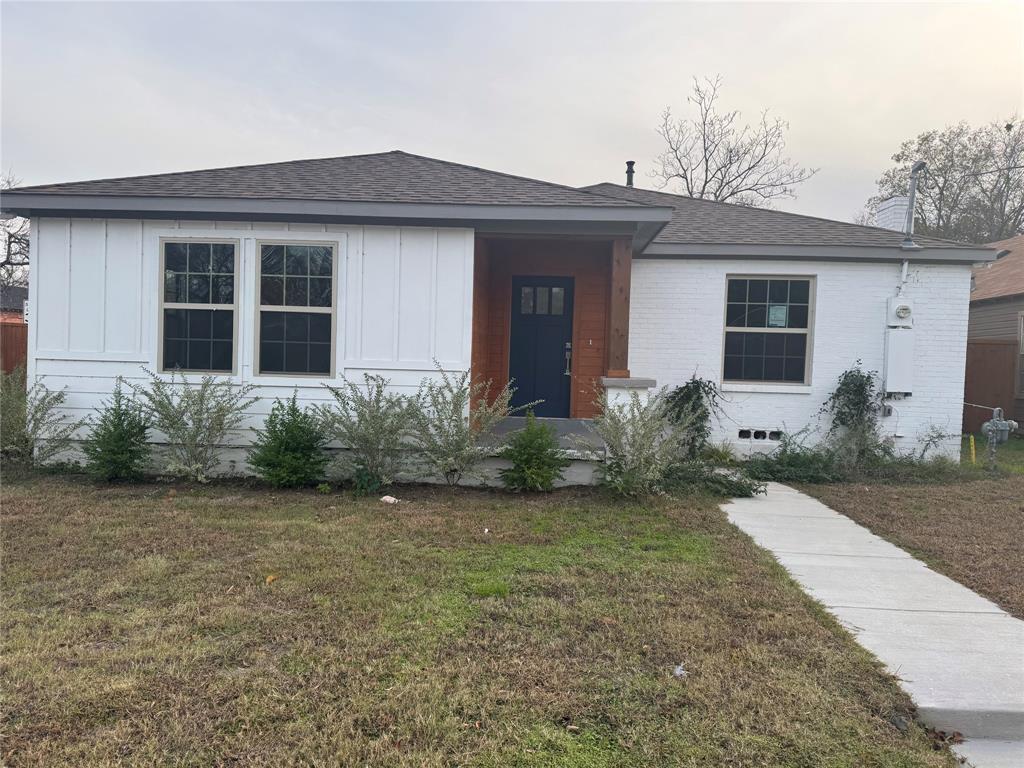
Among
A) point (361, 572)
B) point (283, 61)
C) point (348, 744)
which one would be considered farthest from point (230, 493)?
point (283, 61)

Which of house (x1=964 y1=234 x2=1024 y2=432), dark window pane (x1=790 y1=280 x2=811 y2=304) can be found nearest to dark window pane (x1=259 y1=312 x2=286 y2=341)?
dark window pane (x1=790 y1=280 x2=811 y2=304)

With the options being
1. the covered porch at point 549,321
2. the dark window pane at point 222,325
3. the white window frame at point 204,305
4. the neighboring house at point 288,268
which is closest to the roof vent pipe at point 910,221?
the neighboring house at point 288,268

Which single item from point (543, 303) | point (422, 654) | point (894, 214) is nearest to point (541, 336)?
point (543, 303)

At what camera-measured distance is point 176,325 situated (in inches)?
288

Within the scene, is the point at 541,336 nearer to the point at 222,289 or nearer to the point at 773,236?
the point at 773,236

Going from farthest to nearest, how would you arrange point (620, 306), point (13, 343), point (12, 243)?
point (12, 243) → point (13, 343) → point (620, 306)

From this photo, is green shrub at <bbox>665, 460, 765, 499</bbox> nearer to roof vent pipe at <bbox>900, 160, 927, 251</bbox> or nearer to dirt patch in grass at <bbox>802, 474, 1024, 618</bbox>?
dirt patch in grass at <bbox>802, 474, 1024, 618</bbox>

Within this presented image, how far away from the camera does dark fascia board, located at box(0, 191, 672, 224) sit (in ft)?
22.6

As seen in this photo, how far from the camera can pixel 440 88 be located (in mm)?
14172

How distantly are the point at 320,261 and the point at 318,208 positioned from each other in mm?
617

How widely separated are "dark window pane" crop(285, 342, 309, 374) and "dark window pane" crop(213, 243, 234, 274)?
1072 mm

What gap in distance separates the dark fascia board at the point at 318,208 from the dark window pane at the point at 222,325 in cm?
112

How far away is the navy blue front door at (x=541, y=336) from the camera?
31.0 ft

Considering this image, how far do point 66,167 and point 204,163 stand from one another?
369 centimetres
